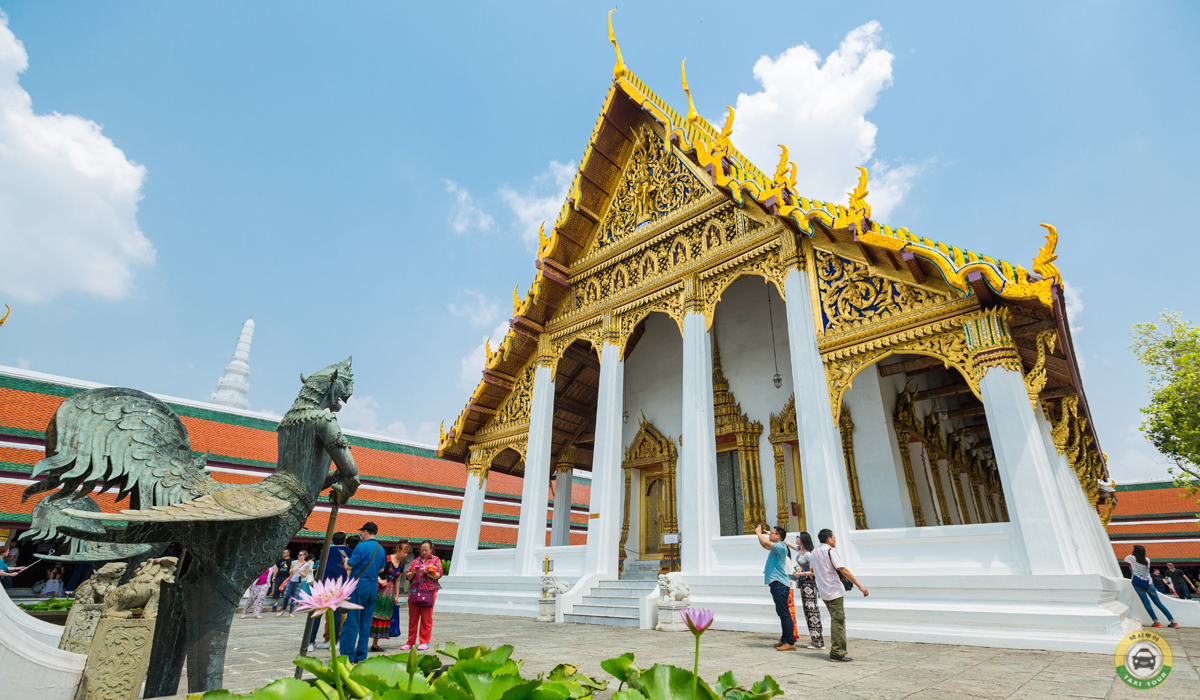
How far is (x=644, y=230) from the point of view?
9445 millimetres

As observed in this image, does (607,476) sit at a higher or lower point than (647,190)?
lower

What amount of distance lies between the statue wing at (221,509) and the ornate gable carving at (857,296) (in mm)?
6087

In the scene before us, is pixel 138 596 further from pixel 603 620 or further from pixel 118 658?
pixel 603 620

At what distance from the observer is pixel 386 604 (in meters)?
5.47

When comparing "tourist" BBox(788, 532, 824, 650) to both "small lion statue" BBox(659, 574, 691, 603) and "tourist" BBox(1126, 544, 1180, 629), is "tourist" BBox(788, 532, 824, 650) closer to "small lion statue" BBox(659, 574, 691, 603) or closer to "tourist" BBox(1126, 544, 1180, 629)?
"small lion statue" BBox(659, 574, 691, 603)

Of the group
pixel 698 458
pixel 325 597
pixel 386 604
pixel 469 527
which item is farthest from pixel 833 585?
pixel 469 527

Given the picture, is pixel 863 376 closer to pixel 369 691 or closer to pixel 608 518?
pixel 608 518

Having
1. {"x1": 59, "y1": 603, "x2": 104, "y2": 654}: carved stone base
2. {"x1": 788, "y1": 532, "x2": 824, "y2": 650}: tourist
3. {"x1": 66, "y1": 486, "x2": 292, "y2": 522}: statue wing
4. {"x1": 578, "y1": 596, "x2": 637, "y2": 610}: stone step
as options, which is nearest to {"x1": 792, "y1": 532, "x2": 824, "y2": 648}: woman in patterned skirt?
{"x1": 788, "y1": 532, "x2": 824, "y2": 650}: tourist

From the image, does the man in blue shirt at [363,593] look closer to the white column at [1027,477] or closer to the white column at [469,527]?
the white column at [1027,477]

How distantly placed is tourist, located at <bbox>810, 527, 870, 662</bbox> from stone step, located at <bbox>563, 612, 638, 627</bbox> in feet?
9.22

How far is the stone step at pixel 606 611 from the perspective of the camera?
22.5 feet

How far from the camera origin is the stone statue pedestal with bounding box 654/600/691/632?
619 centimetres

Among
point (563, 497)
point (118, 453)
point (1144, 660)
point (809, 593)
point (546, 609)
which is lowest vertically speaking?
Result: point (546, 609)

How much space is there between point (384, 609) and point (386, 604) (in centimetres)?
5
